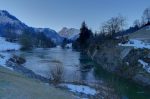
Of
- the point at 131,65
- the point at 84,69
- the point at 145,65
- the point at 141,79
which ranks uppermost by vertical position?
the point at 145,65

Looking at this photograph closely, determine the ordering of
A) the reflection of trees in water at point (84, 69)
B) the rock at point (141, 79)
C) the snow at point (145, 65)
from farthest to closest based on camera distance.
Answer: the reflection of trees in water at point (84, 69)
the snow at point (145, 65)
the rock at point (141, 79)

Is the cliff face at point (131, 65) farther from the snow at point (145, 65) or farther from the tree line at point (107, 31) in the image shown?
the tree line at point (107, 31)

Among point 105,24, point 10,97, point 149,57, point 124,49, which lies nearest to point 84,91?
point 10,97

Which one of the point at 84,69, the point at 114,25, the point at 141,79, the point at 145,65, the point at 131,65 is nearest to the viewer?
the point at 141,79

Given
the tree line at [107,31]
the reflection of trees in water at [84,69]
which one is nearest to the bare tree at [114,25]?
the tree line at [107,31]

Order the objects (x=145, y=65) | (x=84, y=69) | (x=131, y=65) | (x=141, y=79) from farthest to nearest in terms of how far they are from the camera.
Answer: (x=84, y=69)
(x=131, y=65)
(x=145, y=65)
(x=141, y=79)

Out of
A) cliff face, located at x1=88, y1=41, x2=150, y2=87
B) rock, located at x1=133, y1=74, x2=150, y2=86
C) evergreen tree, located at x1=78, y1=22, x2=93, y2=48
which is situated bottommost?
rock, located at x1=133, y1=74, x2=150, y2=86

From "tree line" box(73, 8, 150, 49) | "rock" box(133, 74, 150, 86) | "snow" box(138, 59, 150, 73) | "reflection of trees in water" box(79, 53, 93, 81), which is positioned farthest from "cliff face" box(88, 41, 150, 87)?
"tree line" box(73, 8, 150, 49)

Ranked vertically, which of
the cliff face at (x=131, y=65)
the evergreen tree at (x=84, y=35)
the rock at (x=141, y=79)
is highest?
the evergreen tree at (x=84, y=35)

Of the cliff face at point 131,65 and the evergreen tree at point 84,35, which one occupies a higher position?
the evergreen tree at point 84,35

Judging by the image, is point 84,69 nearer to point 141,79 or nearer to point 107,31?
point 141,79

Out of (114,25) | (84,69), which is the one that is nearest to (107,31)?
(114,25)

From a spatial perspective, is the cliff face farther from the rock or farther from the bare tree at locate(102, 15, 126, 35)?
the bare tree at locate(102, 15, 126, 35)

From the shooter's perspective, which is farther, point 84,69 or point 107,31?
point 107,31
